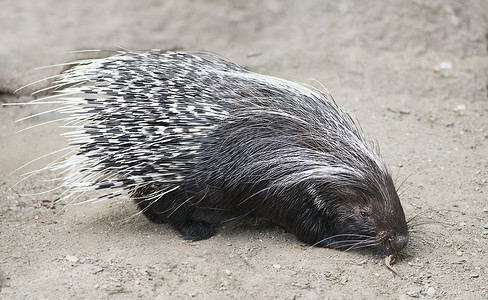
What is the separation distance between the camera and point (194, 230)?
11.8 ft

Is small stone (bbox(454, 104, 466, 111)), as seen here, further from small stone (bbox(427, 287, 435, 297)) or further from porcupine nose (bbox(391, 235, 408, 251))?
small stone (bbox(427, 287, 435, 297))

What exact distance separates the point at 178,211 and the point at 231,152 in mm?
520

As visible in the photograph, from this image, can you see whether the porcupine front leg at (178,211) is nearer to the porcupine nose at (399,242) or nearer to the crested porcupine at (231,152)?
the crested porcupine at (231,152)

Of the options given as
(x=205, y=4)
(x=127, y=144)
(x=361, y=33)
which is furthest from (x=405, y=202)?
(x=205, y=4)

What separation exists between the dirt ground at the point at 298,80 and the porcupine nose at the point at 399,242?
0.33 feet

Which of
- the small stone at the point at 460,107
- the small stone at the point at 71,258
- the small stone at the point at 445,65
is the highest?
the small stone at the point at 71,258

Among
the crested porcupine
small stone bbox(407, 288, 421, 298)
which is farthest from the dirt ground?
the crested porcupine

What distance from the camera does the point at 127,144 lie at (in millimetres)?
3285

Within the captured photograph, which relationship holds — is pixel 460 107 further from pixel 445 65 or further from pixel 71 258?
pixel 71 258

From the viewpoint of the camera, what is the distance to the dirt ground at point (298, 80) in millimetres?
3137

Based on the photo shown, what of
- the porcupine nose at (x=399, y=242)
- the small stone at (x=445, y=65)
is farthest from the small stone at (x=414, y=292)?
the small stone at (x=445, y=65)

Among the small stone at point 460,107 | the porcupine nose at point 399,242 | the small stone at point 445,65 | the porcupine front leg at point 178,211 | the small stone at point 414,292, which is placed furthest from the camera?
the small stone at point 445,65

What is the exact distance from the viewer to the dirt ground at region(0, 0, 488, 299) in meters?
3.14

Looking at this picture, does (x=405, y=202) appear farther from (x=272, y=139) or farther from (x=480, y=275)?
(x=272, y=139)
